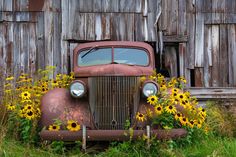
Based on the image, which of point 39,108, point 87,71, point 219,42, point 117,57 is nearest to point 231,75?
point 219,42

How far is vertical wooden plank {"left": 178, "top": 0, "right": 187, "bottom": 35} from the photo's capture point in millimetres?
10805

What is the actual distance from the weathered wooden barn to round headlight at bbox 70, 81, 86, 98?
438 centimetres

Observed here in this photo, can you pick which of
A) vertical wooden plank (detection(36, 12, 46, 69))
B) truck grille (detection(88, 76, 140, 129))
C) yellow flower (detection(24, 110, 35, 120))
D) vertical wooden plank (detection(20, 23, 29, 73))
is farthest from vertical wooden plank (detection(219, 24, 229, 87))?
yellow flower (detection(24, 110, 35, 120))

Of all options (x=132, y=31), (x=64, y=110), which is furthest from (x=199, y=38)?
(x=64, y=110)

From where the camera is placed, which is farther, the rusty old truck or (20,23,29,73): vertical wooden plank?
(20,23,29,73): vertical wooden plank

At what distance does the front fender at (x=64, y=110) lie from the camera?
604 cm

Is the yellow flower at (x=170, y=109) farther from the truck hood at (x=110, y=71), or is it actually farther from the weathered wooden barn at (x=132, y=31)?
the weathered wooden barn at (x=132, y=31)

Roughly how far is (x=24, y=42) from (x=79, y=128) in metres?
5.39

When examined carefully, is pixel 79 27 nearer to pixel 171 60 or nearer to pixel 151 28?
pixel 151 28

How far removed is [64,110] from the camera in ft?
20.0

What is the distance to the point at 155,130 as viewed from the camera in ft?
18.4

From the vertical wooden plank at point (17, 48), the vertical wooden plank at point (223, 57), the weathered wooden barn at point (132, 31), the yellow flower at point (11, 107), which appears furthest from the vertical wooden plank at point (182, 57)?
the yellow flower at point (11, 107)

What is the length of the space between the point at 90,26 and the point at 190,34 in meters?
2.64

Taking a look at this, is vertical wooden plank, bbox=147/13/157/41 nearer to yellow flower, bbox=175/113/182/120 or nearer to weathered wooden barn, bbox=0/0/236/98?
weathered wooden barn, bbox=0/0/236/98
